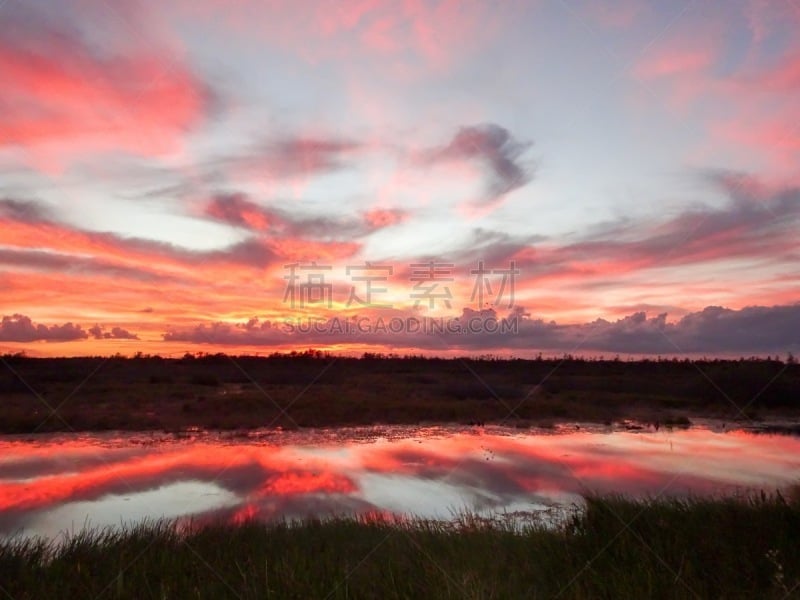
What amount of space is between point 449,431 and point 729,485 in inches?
440

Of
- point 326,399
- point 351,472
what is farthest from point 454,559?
point 326,399

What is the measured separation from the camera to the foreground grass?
662 centimetres

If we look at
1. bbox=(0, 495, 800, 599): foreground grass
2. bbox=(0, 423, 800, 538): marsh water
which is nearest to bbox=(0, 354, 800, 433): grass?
bbox=(0, 423, 800, 538): marsh water

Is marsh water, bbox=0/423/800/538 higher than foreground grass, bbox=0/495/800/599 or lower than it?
lower

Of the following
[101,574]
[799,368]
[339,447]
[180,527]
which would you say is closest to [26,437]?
[339,447]

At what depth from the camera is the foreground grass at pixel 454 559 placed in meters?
6.62

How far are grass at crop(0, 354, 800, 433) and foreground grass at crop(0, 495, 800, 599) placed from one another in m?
15.5

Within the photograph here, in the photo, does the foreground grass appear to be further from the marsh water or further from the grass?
the grass

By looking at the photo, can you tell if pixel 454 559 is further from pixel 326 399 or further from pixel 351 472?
pixel 326 399

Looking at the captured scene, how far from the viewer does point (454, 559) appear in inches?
321

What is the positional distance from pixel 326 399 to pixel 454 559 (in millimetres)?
24584

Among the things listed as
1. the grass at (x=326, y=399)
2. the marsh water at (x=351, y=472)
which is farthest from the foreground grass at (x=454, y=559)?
the grass at (x=326, y=399)

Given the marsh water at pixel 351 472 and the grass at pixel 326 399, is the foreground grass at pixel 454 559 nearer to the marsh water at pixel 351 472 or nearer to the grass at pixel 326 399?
the marsh water at pixel 351 472

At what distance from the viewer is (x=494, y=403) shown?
33.4 meters
